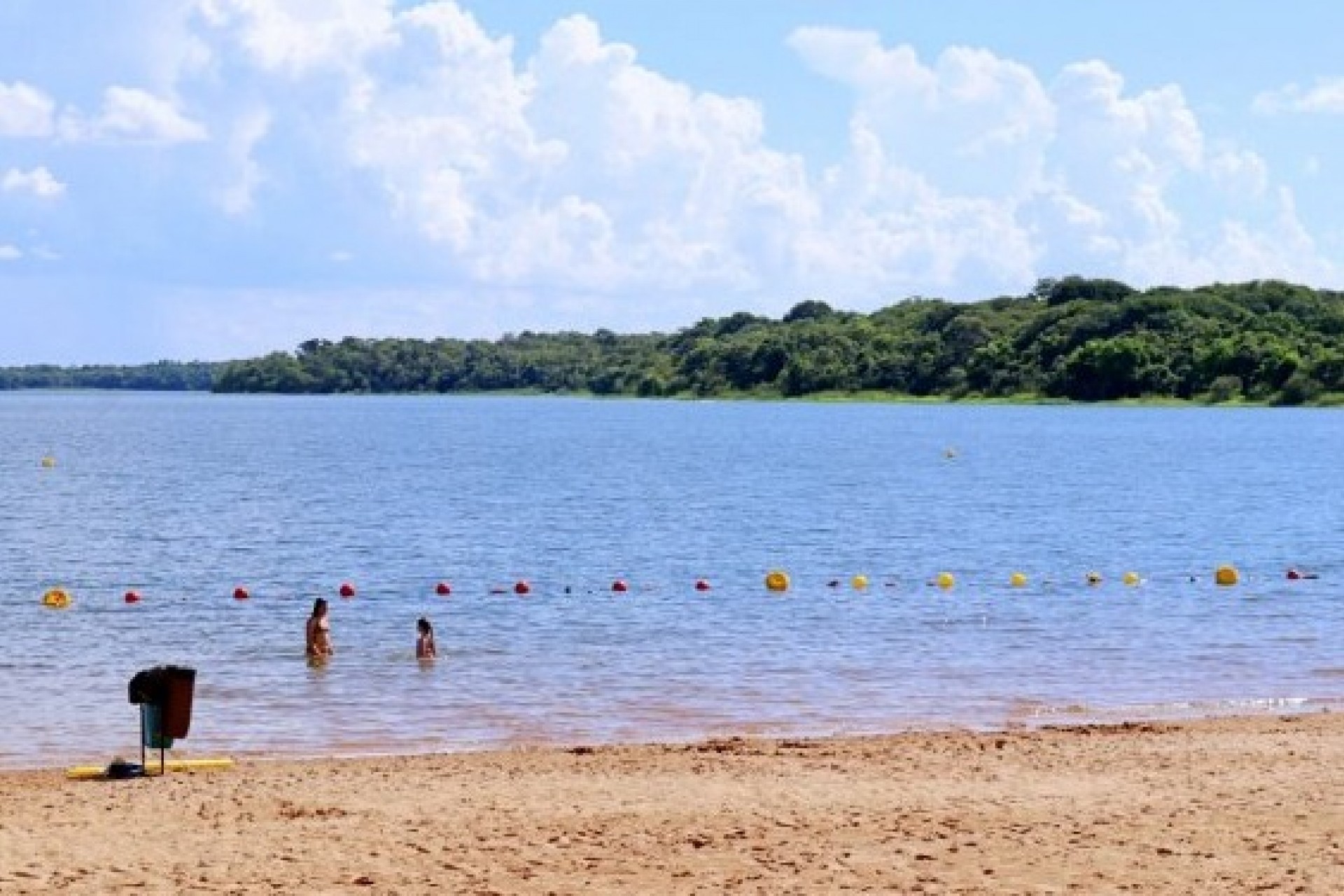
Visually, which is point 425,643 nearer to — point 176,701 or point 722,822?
point 176,701

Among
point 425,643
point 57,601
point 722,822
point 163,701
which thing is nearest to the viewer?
point 722,822

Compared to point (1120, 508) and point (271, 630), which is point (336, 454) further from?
point (271, 630)

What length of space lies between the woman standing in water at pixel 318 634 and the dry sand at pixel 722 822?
1040 cm

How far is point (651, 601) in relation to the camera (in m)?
42.6

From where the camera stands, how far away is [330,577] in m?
48.2

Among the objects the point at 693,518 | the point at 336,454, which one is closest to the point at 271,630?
the point at 693,518

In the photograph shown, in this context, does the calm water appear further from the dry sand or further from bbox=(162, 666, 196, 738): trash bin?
the dry sand

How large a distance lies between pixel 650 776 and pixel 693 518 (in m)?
49.9

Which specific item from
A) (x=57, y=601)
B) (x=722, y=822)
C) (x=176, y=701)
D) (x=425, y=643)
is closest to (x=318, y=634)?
(x=425, y=643)

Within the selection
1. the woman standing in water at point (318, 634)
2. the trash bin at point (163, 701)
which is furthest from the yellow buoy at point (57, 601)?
the trash bin at point (163, 701)

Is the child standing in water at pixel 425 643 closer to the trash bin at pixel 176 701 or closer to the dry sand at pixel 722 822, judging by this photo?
the dry sand at pixel 722 822

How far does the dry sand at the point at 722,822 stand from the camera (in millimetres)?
15359

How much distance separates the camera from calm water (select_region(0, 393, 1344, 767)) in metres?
26.7

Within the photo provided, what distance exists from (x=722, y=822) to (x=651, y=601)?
2491 cm
